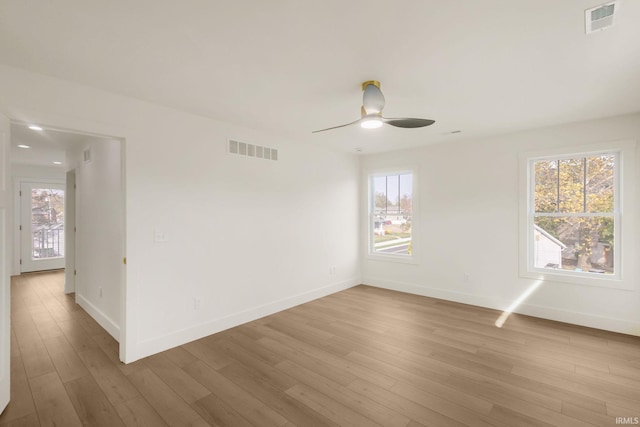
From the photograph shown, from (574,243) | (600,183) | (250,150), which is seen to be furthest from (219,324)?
(600,183)

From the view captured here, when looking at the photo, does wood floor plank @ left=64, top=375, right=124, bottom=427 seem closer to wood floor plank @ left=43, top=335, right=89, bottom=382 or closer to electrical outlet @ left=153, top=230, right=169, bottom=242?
wood floor plank @ left=43, top=335, right=89, bottom=382

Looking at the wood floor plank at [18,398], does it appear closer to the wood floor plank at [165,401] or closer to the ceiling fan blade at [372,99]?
the wood floor plank at [165,401]

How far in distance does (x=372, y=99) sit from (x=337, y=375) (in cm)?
249

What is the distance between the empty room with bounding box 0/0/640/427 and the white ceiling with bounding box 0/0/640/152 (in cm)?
2

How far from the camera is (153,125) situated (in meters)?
3.11

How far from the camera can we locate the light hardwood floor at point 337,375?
2174mm

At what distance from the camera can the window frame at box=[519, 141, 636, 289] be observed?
3.59 metres

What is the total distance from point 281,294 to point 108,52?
3.51 metres

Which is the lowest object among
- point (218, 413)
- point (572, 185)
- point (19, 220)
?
point (218, 413)

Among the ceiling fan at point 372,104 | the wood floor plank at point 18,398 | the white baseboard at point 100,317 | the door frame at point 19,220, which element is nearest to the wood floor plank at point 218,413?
the wood floor plank at point 18,398

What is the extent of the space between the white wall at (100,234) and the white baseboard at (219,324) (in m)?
0.53

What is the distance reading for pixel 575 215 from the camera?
13.0ft

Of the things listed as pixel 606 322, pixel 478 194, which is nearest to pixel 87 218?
pixel 478 194

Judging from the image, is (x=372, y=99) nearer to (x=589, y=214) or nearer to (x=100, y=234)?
(x=589, y=214)
